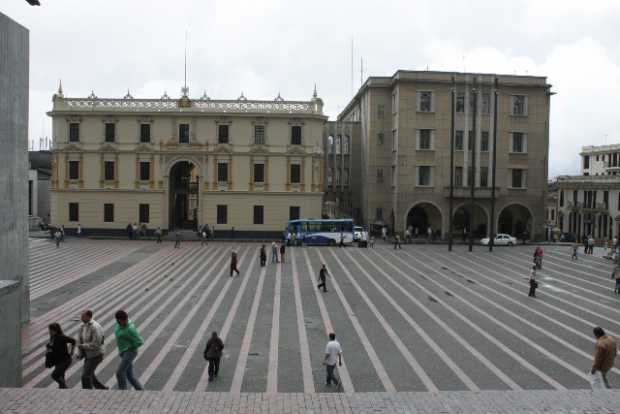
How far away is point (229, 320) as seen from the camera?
2075cm

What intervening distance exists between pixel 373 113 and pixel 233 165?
1333 centimetres

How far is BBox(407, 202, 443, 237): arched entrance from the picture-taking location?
53656 mm

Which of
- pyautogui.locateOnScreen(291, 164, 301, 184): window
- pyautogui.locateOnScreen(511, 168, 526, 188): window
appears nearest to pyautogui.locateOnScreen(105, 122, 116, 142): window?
pyautogui.locateOnScreen(291, 164, 301, 184): window

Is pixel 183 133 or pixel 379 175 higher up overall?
pixel 183 133

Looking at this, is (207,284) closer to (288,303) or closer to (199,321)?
(288,303)

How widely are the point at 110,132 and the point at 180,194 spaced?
878cm

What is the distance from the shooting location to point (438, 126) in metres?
51.9

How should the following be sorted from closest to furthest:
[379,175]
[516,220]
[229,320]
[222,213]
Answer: [229,320], [222,213], [379,175], [516,220]

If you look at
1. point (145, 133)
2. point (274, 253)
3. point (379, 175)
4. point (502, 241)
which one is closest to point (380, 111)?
point (379, 175)

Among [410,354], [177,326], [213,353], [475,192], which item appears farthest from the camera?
[475,192]

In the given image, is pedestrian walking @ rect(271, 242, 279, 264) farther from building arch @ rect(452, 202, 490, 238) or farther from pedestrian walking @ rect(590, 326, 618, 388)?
pedestrian walking @ rect(590, 326, 618, 388)

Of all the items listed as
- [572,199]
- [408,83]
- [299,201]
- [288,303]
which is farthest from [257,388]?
[572,199]

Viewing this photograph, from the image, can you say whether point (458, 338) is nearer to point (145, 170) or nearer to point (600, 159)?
point (145, 170)

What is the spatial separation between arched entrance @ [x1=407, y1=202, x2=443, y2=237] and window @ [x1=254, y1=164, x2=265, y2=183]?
13604mm
